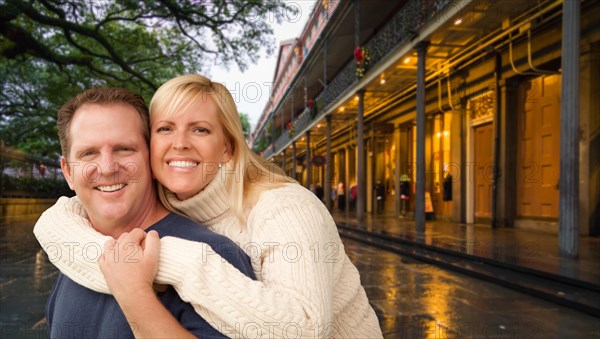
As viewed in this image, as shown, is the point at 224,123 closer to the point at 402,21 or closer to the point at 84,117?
the point at 84,117

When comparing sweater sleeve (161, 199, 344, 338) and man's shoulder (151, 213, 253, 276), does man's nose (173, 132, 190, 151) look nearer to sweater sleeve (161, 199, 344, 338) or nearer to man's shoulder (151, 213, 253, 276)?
man's shoulder (151, 213, 253, 276)

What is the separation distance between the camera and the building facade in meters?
9.26

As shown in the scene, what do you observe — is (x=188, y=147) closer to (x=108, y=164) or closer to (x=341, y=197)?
(x=108, y=164)

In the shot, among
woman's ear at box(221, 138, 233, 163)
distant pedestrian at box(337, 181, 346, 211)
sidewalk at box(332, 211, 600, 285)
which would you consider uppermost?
woman's ear at box(221, 138, 233, 163)

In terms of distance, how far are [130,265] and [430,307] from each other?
4.36m

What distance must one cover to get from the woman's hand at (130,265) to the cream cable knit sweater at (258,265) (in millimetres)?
39

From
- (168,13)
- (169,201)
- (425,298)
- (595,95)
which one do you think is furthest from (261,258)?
(168,13)

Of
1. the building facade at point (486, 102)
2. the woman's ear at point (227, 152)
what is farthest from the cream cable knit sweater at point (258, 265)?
the building facade at point (486, 102)

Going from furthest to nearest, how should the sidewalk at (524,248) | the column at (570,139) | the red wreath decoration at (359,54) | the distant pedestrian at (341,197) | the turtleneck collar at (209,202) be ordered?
1. the distant pedestrian at (341,197)
2. the red wreath decoration at (359,54)
3. the column at (570,139)
4. the sidewalk at (524,248)
5. the turtleneck collar at (209,202)

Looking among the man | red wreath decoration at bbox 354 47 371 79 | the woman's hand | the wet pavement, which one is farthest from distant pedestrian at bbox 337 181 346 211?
the woman's hand

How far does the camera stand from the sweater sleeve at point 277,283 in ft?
4.14

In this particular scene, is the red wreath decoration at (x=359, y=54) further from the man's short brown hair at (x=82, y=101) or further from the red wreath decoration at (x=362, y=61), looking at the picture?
the man's short brown hair at (x=82, y=101)

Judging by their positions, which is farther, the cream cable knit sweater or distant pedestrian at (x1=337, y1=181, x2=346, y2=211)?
distant pedestrian at (x1=337, y1=181, x2=346, y2=211)

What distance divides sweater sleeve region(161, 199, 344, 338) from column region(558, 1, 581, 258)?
6.39 m
